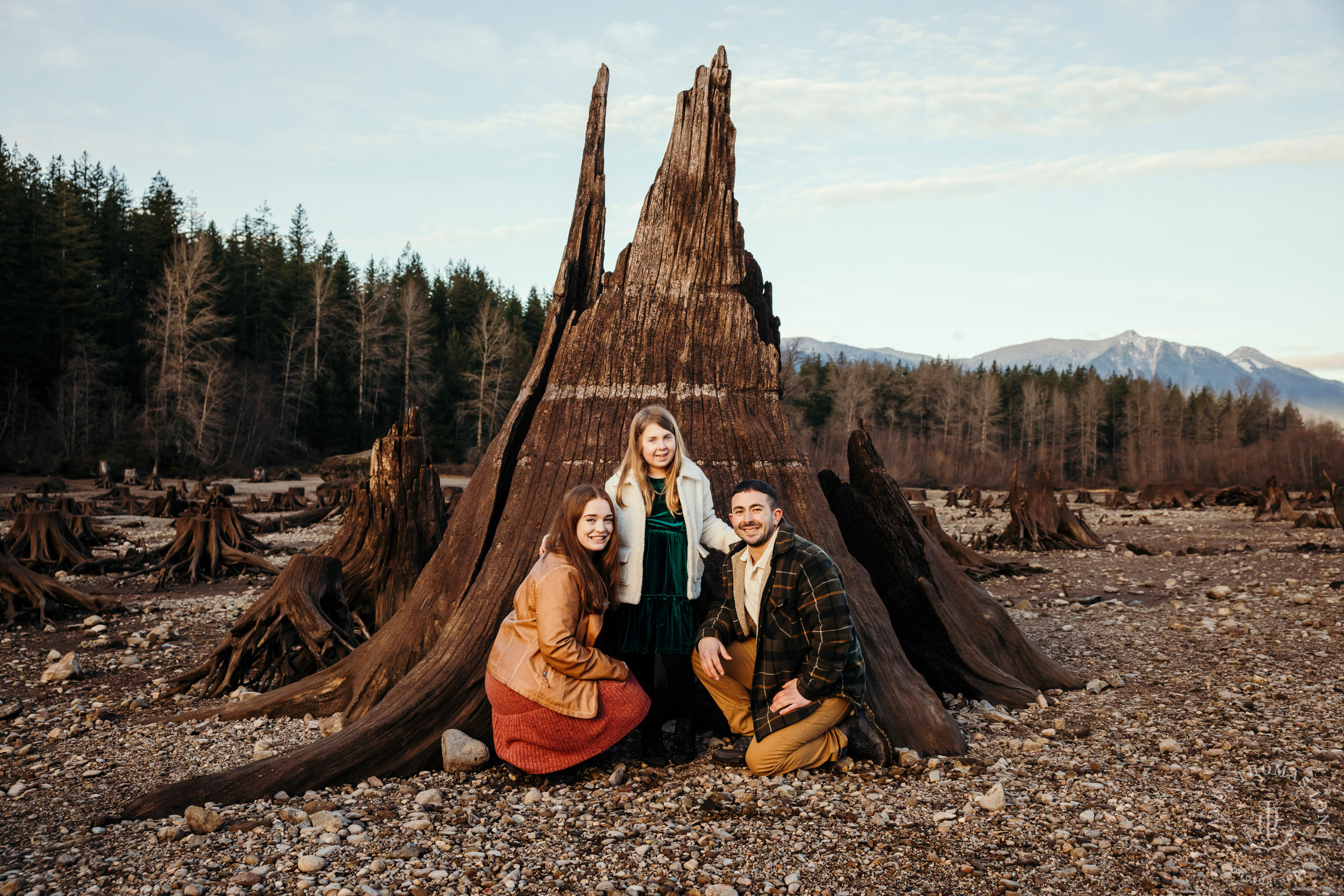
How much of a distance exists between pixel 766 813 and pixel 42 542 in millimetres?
12102

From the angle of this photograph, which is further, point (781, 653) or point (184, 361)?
point (184, 361)

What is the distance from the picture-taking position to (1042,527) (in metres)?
15.8

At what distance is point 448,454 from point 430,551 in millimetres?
51666

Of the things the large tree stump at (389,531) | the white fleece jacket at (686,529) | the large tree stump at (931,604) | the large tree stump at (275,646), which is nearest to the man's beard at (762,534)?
the white fleece jacket at (686,529)

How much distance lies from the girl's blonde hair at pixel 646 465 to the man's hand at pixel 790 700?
1045 mm


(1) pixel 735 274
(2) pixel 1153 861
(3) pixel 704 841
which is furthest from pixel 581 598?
(1) pixel 735 274

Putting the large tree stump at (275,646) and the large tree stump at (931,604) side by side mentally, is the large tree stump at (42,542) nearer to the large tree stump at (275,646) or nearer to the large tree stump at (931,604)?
the large tree stump at (275,646)

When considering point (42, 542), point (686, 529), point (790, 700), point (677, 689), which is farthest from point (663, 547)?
point (42, 542)

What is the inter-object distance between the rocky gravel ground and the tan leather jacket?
0.44 meters

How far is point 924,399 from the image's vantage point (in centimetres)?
8212

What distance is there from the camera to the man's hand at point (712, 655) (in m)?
4.25

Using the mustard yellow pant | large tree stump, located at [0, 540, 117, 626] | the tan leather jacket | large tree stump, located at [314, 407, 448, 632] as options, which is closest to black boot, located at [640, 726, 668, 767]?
the mustard yellow pant

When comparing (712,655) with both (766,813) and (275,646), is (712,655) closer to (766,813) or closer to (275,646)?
(766,813)

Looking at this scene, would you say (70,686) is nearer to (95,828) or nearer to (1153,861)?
(95,828)
